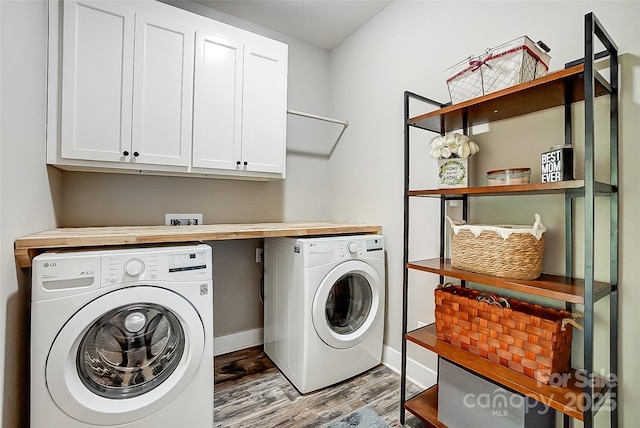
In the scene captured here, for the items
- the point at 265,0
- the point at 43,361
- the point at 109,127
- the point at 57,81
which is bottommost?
the point at 43,361

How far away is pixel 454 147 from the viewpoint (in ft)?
4.72

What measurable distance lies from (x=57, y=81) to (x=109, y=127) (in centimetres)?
29

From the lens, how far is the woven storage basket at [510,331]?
114cm

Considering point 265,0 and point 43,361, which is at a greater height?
point 265,0

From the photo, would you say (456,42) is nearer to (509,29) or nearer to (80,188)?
(509,29)

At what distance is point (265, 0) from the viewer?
2.12 m

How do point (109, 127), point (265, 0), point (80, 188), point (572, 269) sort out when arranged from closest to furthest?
point (572, 269) → point (109, 127) → point (80, 188) → point (265, 0)

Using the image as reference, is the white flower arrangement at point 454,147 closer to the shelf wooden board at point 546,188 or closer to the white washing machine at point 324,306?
the shelf wooden board at point 546,188

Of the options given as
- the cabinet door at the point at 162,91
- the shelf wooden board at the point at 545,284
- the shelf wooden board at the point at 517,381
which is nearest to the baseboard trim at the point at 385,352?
the shelf wooden board at the point at 517,381

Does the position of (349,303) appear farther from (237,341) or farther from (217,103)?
(217,103)

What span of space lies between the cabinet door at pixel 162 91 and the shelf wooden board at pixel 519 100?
4.30ft

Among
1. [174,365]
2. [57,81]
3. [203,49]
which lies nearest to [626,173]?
[174,365]

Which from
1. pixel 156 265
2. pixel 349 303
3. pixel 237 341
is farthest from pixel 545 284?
pixel 237 341

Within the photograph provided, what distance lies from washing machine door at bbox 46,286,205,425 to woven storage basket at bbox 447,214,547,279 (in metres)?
1.26
